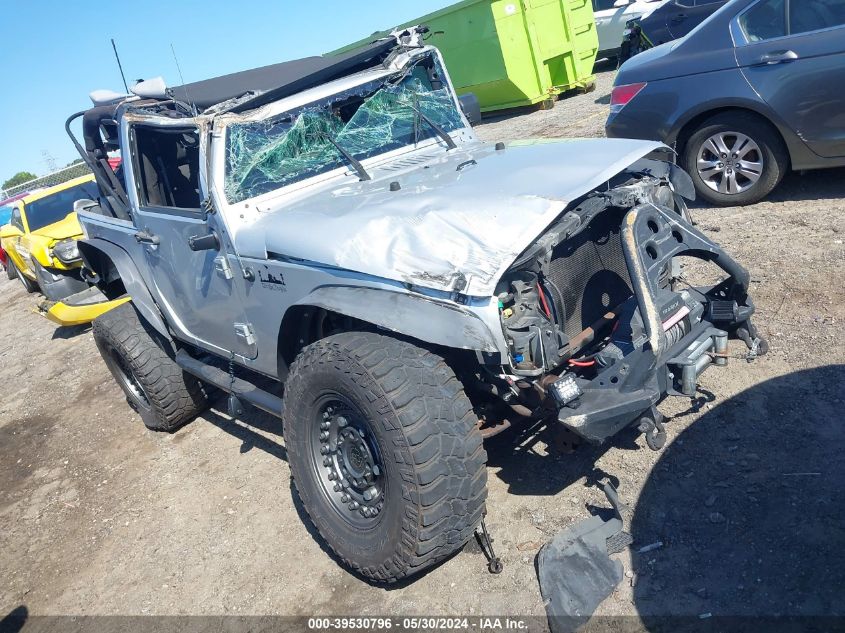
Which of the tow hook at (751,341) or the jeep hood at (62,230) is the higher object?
the jeep hood at (62,230)

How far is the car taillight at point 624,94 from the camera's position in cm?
613

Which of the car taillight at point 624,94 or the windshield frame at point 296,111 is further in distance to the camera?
the car taillight at point 624,94

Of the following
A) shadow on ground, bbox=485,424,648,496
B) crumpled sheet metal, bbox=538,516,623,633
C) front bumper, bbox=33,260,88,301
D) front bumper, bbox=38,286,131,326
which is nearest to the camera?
crumpled sheet metal, bbox=538,516,623,633

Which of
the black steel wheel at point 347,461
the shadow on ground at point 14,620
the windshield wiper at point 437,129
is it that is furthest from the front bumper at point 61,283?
the black steel wheel at point 347,461

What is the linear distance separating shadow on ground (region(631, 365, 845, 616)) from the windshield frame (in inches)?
→ 92.2

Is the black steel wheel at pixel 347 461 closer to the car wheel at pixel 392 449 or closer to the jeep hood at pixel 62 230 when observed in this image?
the car wheel at pixel 392 449

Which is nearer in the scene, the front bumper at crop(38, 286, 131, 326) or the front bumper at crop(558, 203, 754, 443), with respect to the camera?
the front bumper at crop(558, 203, 754, 443)

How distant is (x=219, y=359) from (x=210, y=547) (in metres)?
1.30

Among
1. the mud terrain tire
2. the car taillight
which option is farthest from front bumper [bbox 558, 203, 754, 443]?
the car taillight

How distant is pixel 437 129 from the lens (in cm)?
434

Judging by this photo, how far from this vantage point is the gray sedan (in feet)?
17.1

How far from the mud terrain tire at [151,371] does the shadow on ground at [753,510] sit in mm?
3314

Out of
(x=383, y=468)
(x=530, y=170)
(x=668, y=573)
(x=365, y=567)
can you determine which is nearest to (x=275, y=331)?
(x=383, y=468)

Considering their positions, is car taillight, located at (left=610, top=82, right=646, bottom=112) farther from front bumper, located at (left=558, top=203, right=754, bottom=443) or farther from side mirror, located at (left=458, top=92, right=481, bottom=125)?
front bumper, located at (left=558, top=203, right=754, bottom=443)
